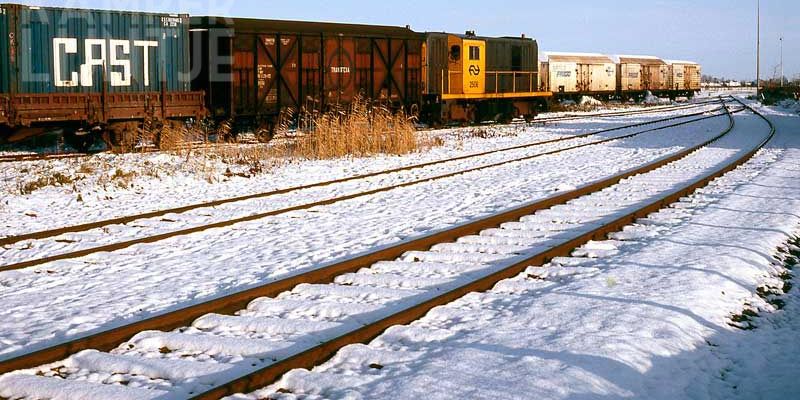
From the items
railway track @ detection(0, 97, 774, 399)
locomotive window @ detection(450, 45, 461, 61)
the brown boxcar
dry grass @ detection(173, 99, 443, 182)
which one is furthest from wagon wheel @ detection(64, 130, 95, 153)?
locomotive window @ detection(450, 45, 461, 61)

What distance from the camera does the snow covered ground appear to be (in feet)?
14.1

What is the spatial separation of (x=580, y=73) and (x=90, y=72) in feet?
138

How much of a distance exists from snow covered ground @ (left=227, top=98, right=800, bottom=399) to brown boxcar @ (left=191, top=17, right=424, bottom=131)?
14498 mm

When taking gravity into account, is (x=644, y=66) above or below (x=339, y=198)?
above

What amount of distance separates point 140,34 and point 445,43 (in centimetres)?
1264

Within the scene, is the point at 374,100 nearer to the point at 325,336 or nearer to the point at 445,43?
the point at 445,43

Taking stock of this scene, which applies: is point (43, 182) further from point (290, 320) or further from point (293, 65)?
point (293, 65)

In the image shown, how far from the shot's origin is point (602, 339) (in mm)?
5020

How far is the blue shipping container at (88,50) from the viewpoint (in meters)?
16.8

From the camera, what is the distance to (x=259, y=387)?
4242 mm

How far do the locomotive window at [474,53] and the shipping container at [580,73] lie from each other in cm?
2004

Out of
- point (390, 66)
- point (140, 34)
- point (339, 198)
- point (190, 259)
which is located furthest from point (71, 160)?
point (390, 66)

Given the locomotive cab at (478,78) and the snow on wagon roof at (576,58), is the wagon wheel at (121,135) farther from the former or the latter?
the snow on wagon roof at (576,58)

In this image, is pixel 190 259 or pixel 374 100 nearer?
pixel 190 259
